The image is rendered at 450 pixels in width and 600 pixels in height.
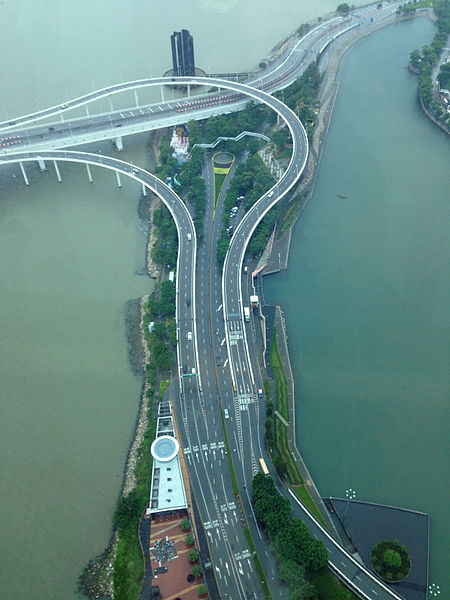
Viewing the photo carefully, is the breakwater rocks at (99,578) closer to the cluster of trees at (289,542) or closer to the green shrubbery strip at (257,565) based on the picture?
the green shrubbery strip at (257,565)

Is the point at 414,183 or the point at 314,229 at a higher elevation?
the point at 414,183

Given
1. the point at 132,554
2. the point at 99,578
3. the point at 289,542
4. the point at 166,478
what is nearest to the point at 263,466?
the point at 289,542

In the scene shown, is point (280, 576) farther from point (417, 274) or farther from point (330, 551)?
point (417, 274)

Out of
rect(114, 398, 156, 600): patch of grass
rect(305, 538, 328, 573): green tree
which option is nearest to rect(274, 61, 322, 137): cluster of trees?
rect(114, 398, 156, 600): patch of grass

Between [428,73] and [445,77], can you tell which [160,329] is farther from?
[428,73]

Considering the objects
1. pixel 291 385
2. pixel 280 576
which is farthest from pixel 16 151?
pixel 280 576

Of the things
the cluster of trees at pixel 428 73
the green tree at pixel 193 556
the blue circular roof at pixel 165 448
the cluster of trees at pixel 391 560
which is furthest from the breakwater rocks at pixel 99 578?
the cluster of trees at pixel 428 73
